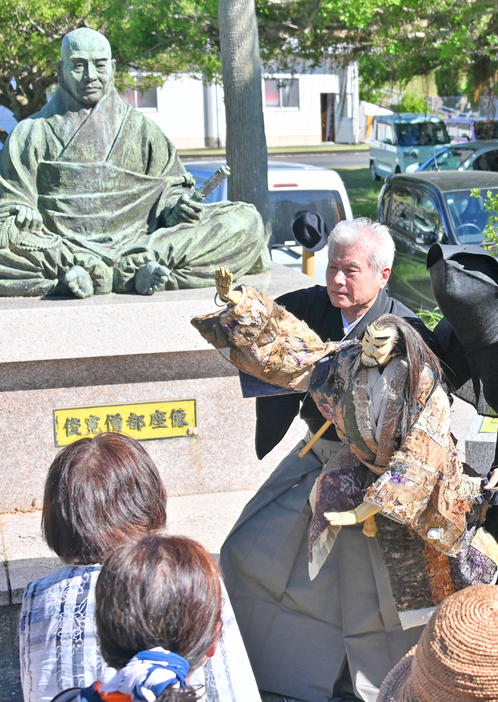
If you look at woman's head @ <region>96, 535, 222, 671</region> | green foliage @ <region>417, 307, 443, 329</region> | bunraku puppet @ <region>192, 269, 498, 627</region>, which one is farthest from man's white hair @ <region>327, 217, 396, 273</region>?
green foliage @ <region>417, 307, 443, 329</region>

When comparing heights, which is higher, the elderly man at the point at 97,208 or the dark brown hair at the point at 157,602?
the elderly man at the point at 97,208

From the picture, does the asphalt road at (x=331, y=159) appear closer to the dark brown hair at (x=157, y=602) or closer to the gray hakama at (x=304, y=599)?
the gray hakama at (x=304, y=599)

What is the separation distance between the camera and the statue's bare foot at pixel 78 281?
12.7 feet

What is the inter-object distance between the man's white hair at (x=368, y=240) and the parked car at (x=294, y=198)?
455cm

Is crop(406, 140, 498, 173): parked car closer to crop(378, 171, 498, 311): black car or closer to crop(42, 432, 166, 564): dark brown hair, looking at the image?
crop(378, 171, 498, 311): black car

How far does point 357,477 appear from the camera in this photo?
2.41 meters

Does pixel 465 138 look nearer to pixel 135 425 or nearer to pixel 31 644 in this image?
pixel 135 425

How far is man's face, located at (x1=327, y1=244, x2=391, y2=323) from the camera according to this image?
2547 mm

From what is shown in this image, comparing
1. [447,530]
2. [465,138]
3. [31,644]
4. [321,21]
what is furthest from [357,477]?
[465,138]

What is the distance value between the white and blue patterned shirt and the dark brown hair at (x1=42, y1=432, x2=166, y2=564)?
61mm

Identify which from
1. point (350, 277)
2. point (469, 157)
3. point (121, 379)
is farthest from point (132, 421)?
point (469, 157)

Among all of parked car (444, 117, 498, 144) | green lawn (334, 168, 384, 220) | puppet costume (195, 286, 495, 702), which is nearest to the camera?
puppet costume (195, 286, 495, 702)

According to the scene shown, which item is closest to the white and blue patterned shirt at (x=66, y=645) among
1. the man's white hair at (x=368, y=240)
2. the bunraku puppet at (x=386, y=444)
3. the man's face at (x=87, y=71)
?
the bunraku puppet at (x=386, y=444)

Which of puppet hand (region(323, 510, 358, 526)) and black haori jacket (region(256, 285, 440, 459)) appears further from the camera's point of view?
black haori jacket (region(256, 285, 440, 459))
